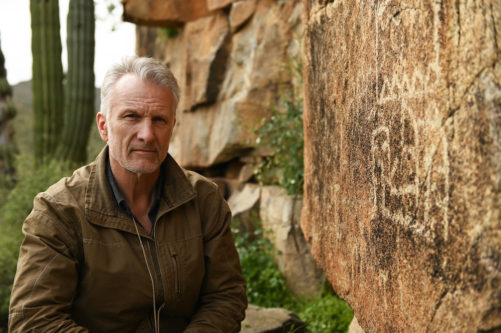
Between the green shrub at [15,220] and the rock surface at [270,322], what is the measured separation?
8.43ft

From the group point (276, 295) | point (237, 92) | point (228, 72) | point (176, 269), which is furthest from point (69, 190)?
point (228, 72)

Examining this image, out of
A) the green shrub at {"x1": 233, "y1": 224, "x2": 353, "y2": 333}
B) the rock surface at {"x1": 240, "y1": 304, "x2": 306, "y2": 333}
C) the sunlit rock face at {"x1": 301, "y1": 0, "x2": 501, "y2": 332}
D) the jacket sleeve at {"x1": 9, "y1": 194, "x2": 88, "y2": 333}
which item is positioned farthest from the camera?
the green shrub at {"x1": 233, "y1": 224, "x2": 353, "y2": 333}

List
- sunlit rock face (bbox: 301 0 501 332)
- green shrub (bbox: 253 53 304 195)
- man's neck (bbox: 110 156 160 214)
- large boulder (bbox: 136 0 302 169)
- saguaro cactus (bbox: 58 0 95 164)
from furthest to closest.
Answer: saguaro cactus (bbox: 58 0 95 164)
large boulder (bbox: 136 0 302 169)
green shrub (bbox: 253 53 304 195)
man's neck (bbox: 110 156 160 214)
sunlit rock face (bbox: 301 0 501 332)

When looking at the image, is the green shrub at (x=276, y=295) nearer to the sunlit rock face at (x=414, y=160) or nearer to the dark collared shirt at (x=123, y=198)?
the sunlit rock face at (x=414, y=160)

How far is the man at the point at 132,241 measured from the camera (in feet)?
6.55

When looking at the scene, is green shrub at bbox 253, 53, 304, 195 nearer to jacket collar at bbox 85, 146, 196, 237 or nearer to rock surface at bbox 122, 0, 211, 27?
rock surface at bbox 122, 0, 211, 27


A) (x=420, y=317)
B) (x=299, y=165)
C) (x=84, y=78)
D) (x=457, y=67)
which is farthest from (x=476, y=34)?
(x=84, y=78)

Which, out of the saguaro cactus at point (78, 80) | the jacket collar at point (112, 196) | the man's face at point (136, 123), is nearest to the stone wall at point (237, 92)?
the saguaro cactus at point (78, 80)

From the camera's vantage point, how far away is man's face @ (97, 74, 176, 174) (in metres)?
2.22

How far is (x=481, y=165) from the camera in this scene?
1268 mm

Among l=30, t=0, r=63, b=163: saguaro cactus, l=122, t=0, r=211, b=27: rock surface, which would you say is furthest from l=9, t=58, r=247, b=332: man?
l=30, t=0, r=63, b=163: saguaro cactus

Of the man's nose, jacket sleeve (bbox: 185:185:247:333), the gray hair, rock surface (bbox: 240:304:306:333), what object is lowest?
rock surface (bbox: 240:304:306:333)

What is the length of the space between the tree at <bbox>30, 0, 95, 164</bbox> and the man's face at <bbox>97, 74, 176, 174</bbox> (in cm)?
520

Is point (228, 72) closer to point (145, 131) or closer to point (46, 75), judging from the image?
point (46, 75)
